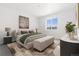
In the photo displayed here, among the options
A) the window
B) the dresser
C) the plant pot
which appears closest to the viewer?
the dresser

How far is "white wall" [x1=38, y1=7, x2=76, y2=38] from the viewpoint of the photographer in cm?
160

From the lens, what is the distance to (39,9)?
166 cm

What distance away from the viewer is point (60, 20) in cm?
167

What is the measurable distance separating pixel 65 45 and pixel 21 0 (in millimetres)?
1070

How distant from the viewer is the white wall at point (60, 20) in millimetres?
1604

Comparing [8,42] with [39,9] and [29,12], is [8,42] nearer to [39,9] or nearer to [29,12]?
[29,12]

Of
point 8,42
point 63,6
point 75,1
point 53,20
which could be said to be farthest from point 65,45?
point 8,42

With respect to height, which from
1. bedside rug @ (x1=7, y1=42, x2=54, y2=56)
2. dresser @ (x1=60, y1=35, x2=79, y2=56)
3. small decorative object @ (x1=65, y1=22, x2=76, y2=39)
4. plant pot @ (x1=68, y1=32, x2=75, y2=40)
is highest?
small decorative object @ (x1=65, y1=22, x2=76, y2=39)

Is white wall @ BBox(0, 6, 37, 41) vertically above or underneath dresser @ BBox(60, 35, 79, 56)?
above

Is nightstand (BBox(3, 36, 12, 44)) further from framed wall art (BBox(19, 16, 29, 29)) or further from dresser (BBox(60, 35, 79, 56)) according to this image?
dresser (BBox(60, 35, 79, 56))

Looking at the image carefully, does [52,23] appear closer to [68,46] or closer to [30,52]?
[68,46]

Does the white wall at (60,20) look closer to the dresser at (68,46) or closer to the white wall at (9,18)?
the dresser at (68,46)

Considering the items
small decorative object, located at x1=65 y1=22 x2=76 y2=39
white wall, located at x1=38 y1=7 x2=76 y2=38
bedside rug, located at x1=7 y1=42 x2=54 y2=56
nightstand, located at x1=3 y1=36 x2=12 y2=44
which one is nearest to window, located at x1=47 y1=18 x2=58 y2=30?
white wall, located at x1=38 y1=7 x2=76 y2=38

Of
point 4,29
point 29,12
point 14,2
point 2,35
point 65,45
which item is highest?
point 14,2
